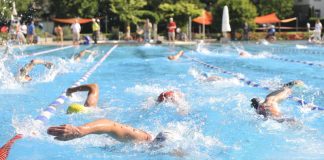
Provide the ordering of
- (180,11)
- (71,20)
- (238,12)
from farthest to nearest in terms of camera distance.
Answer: (71,20), (180,11), (238,12)

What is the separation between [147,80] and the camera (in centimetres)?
1070

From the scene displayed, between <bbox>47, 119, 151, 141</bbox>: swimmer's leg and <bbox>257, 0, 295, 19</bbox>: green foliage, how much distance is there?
37.7 meters

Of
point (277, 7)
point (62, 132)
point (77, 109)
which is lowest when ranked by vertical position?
point (77, 109)

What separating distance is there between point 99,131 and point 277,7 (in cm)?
3852

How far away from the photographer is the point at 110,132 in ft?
13.8

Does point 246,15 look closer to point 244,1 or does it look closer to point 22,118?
point 244,1

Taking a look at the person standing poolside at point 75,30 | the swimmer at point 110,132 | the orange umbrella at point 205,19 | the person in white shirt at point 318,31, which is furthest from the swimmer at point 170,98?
the orange umbrella at point 205,19

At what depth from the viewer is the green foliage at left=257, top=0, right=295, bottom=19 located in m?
40.5

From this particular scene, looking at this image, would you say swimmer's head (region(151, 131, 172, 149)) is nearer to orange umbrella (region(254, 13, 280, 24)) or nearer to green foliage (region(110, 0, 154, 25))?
green foliage (region(110, 0, 154, 25))

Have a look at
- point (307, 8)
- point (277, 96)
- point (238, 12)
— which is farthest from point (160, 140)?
point (307, 8)

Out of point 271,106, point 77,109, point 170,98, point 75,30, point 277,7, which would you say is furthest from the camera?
point 277,7

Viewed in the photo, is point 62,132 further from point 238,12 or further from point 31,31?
point 238,12

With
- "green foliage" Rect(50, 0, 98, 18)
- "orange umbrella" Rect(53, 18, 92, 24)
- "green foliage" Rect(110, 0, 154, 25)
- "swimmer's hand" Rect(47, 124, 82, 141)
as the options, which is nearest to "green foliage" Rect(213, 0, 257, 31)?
"green foliage" Rect(110, 0, 154, 25)

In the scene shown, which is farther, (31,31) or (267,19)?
(267,19)
